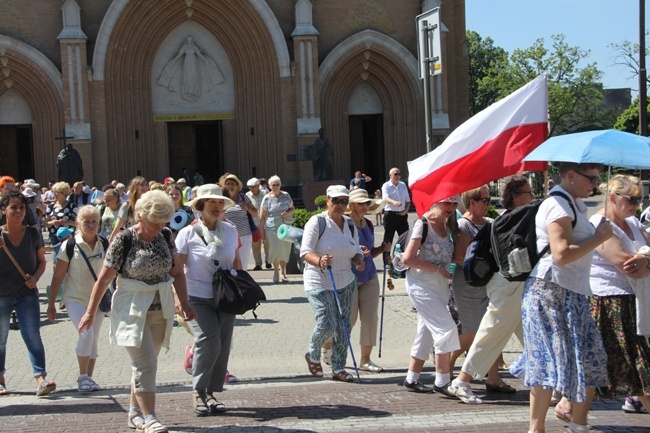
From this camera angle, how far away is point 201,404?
7441mm

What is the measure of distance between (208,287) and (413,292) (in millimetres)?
1822

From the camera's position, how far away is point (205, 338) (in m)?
7.46

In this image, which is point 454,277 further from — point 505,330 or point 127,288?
point 127,288

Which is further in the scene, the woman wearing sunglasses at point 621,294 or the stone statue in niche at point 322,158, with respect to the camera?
the stone statue in niche at point 322,158

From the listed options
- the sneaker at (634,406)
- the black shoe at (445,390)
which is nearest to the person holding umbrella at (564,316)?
the sneaker at (634,406)

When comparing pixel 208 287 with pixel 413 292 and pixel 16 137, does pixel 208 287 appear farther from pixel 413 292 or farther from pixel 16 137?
pixel 16 137

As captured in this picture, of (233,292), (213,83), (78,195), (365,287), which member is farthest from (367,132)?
(233,292)

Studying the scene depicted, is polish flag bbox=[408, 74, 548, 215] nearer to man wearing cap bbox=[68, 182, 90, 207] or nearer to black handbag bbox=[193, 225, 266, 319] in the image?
black handbag bbox=[193, 225, 266, 319]

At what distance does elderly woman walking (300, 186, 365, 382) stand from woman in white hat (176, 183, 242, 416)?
3.43 feet

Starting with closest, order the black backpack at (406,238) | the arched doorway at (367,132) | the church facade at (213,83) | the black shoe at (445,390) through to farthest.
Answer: the black shoe at (445,390)
the black backpack at (406,238)
the church facade at (213,83)
the arched doorway at (367,132)

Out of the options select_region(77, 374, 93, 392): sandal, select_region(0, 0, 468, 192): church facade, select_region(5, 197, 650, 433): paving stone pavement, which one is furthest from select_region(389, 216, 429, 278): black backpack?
select_region(0, 0, 468, 192): church facade

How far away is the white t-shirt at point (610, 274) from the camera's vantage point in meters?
6.88

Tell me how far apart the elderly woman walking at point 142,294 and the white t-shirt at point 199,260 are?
0.59m

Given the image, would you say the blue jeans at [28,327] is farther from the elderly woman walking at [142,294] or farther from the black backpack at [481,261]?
the black backpack at [481,261]
